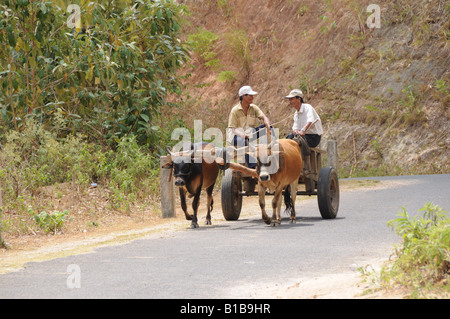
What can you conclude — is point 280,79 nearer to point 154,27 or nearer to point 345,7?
point 345,7

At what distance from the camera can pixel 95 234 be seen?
1173 cm

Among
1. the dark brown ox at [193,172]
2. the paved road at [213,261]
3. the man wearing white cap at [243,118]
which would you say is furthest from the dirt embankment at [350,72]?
the paved road at [213,261]

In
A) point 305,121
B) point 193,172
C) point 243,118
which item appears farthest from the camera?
point 305,121

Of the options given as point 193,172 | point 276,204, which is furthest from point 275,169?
point 193,172

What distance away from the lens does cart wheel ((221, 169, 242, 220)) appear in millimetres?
12514

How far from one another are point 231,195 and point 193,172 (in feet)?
2.98

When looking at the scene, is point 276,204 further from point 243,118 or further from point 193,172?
point 243,118

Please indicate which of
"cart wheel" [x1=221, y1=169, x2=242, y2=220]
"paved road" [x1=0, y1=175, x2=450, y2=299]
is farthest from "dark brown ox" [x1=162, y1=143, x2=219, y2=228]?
"paved road" [x1=0, y1=175, x2=450, y2=299]

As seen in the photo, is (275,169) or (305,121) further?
(305,121)

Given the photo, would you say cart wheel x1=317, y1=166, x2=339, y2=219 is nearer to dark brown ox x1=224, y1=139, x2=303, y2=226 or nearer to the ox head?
dark brown ox x1=224, y1=139, x2=303, y2=226

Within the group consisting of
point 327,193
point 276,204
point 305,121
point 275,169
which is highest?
point 305,121

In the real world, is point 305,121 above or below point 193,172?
above

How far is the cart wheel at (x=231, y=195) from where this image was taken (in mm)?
12514

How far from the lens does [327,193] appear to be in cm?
1216
